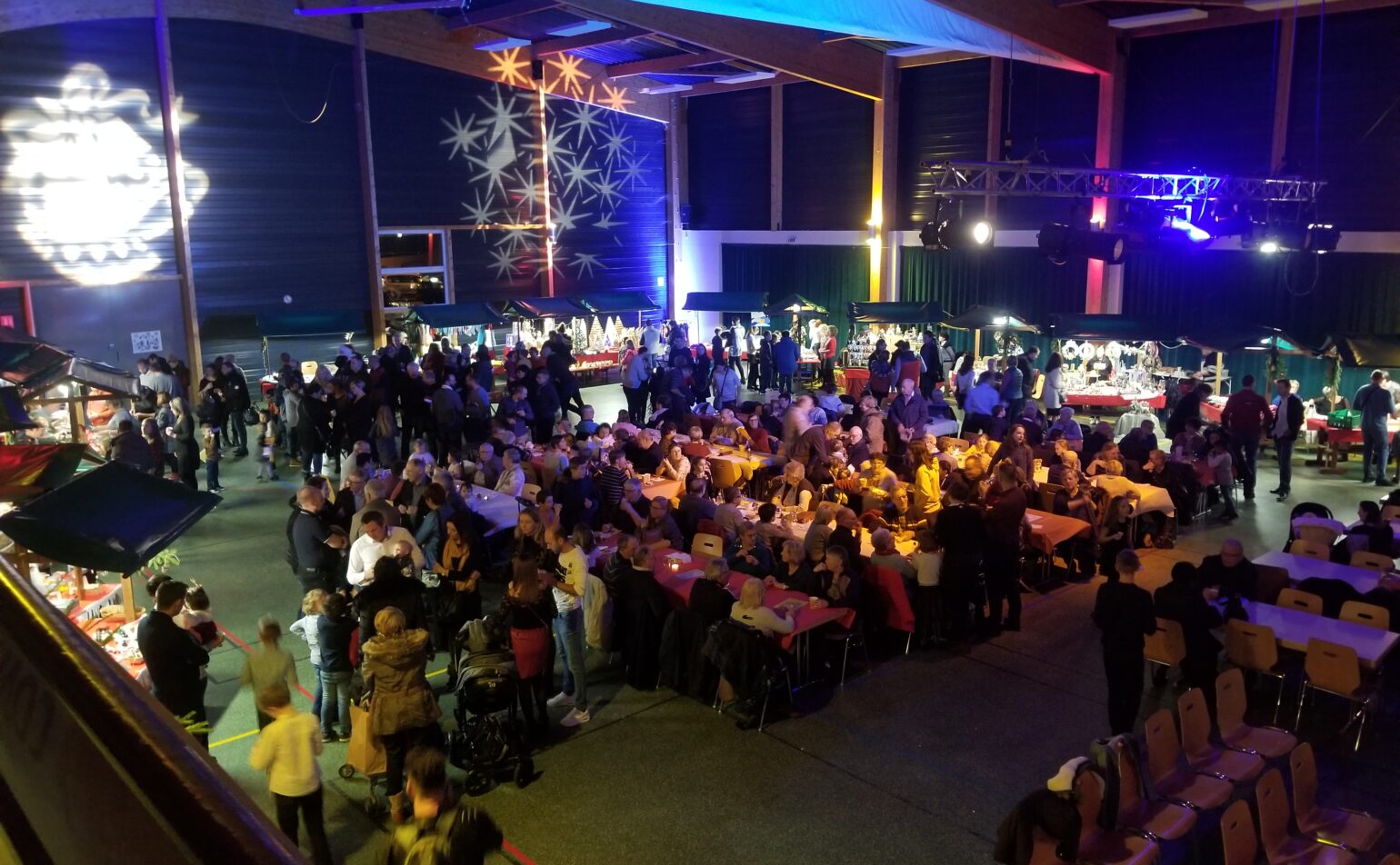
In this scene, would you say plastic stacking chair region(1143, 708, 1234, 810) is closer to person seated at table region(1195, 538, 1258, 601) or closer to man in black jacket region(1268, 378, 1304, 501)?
person seated at table region(1195, 538, 1258, 601)

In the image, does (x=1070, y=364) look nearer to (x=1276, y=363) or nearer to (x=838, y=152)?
(x=1276, y=363)

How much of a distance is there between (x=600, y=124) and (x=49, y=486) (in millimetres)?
19924

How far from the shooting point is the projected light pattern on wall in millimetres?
16328

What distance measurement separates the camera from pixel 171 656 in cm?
538

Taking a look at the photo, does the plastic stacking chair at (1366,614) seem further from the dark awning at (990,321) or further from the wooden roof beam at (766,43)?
the dark awning at (990,321)

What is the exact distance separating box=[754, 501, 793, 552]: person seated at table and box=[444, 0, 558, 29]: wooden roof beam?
11526 millimetres

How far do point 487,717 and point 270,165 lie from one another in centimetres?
1562

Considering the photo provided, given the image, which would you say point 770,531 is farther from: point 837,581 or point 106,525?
point 106,525

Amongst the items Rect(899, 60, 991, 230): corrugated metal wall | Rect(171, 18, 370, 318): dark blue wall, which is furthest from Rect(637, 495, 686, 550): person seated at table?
Rect(899, 60, 991, 230): corrugated metal wall

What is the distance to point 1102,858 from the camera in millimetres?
4691

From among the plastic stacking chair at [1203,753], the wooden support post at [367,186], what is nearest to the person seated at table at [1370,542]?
the plastic stacking chair at [1203,753]


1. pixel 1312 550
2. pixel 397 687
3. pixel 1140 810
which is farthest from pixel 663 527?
pixel 1312 550

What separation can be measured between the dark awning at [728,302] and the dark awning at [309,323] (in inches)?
280

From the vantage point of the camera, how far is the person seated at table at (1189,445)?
11.5 m
